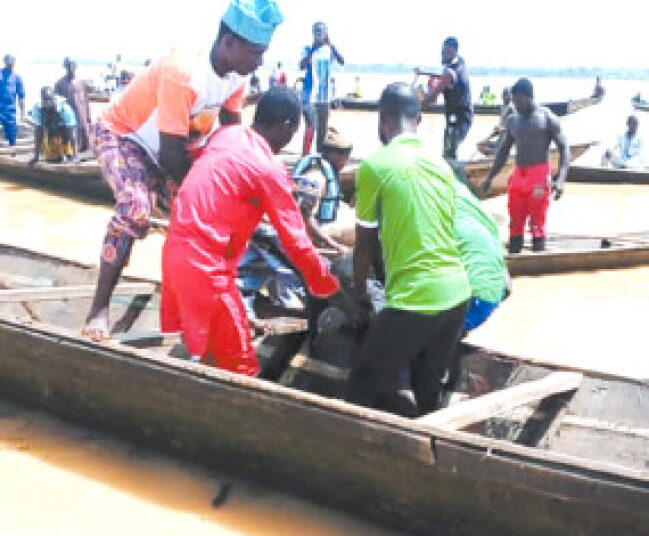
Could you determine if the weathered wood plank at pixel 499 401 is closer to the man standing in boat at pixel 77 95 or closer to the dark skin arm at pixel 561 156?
the dark skin arm at pixel 561 156

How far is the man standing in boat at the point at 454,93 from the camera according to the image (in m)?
9.16

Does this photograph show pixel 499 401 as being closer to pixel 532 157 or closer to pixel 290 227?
pixel 290 227

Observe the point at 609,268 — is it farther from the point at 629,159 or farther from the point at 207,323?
the point at 629,159

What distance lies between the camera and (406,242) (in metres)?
3.10

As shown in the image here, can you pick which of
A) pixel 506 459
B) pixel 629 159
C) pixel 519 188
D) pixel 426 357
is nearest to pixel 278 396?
pixel 426 357

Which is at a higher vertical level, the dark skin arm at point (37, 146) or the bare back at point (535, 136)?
the bare back at point (535, 136)

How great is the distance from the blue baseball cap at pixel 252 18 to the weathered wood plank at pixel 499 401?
1691 millimetres

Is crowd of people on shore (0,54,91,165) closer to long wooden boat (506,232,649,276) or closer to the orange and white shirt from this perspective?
long wooden boat (506,232,649,276)

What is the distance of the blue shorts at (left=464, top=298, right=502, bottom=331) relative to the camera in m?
3.67

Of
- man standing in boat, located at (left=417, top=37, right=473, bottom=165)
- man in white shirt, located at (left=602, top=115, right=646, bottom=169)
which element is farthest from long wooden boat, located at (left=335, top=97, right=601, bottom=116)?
A: man standing in boat, located at (left=417, top=37, right=473, bottom=165)

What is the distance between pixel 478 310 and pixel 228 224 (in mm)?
1116

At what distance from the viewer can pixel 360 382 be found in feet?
11.1

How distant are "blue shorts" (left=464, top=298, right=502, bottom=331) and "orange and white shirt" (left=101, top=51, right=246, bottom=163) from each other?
1424 millimetres

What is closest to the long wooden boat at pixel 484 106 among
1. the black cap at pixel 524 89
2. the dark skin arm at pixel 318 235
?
the black cap at pixel 524 89
